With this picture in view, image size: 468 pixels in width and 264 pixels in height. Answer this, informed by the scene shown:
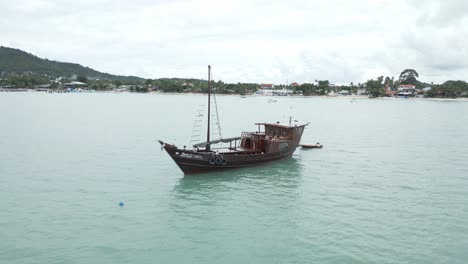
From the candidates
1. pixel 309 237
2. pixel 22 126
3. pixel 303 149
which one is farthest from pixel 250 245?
pixel 22 126

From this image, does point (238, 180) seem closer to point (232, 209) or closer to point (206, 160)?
point (206, 160)

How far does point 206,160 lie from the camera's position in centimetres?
3141

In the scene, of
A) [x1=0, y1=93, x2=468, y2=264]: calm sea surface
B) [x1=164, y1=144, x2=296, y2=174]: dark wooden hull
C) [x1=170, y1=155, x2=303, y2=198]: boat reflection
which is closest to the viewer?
[x1=0, y1=93, x2=468, y2=264]: calm sea surface

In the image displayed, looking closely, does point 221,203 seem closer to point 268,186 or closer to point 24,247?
point 268,186

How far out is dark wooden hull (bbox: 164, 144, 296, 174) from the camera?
3053 cm

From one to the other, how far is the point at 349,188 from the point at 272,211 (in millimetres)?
8530

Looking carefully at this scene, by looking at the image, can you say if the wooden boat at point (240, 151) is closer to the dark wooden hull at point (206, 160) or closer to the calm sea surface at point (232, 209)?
the dark wooden hull at point (206, 160)

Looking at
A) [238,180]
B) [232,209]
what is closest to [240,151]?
[238,180]

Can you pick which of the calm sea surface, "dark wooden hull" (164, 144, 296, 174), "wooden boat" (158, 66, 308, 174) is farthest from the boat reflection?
"wooden boat" (158, 66, 308, 174)

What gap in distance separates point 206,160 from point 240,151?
4435 mm

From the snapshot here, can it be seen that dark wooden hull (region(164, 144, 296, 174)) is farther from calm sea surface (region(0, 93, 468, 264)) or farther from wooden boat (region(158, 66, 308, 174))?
calm sea surface (region(0, 93, 468, 264))

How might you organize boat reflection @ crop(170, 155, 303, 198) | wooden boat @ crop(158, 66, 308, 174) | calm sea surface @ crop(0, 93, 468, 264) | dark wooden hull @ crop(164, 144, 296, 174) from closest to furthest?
calm sea surface @ crop(0, 93, 468, 264) → boat reflection @ crop(170, 155, 303, 198) → dark wooden hull @ crop(164, 144, 296, 174) → wooden boat @ crop(158, 66, 308, 174)

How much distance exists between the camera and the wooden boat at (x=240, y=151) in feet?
102

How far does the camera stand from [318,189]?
29531 mm
